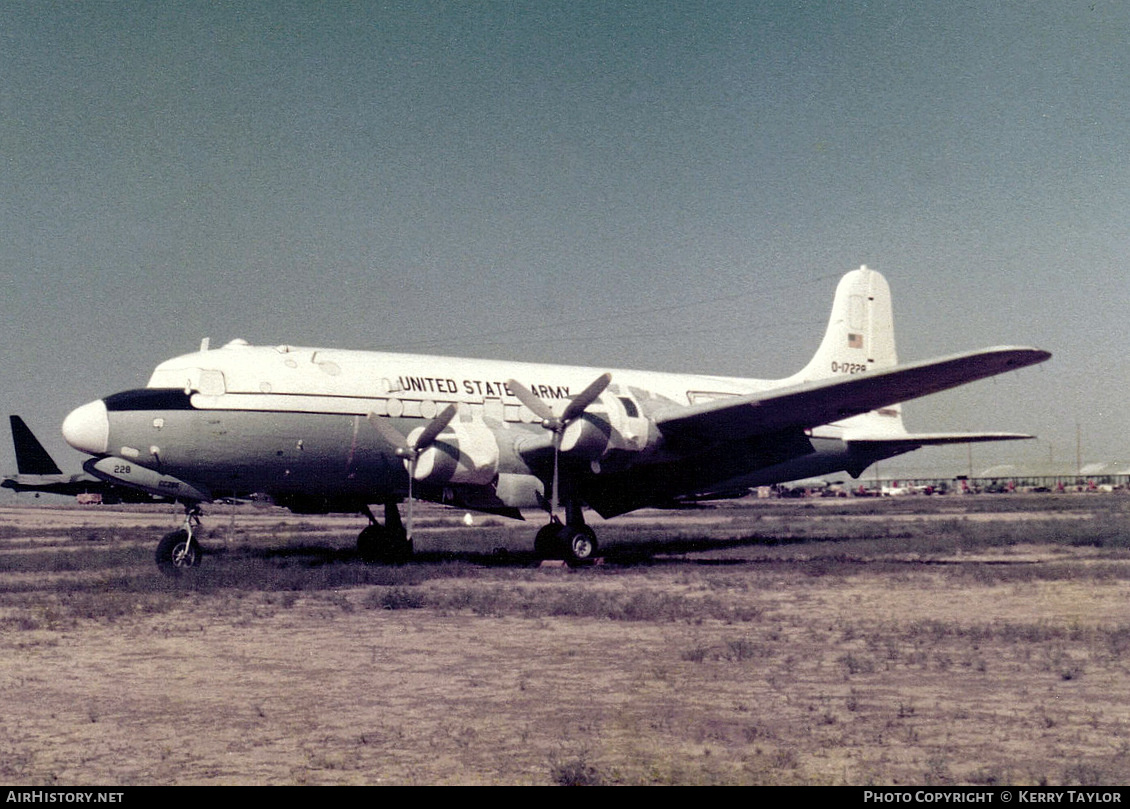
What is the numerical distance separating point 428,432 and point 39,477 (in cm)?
4909

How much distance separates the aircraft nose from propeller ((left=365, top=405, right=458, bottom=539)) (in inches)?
176

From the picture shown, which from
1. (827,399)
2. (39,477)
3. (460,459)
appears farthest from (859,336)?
(39,477)

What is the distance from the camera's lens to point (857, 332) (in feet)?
87.8

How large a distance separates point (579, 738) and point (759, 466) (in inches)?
651

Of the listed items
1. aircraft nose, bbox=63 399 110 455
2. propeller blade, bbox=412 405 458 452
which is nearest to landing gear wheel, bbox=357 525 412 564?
propeller blade, bbox=412 405 458 452

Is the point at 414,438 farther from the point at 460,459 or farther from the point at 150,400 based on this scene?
the point at 150,400

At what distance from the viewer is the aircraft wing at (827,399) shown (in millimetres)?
16734

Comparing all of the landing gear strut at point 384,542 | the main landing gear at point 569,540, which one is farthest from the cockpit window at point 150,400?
the main landing gear at point 569,540

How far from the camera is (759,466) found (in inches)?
862

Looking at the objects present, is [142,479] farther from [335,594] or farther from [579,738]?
[579,738]

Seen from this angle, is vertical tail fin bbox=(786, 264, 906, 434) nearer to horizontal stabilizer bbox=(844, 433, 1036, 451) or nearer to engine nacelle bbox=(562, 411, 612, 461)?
horizontal stabilizer bbox=(844, 433, 1036, 451)

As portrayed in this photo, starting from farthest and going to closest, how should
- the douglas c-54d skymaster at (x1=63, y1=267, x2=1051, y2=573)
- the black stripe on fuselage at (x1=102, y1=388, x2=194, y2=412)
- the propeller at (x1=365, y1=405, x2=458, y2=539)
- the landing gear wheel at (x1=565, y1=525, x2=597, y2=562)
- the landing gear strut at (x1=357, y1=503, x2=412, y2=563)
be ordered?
the landing gear strut at (x1=357, y1=503, x2=412, y2=563) → the landing gear wheel at (x1=565, y1=525, x2=597, y2=562) → the propeller at (x1=365, y1=405, x2=458, y2=539) → the douglas c-54d skymaster at (x1=63, y1=267, x2=1051, y2=573) → the black stripe on fuselage at (x1=102, y1=388, x2=194, y2=412)

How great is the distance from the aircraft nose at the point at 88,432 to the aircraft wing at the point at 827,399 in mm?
9730

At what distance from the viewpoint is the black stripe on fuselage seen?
1695cm
